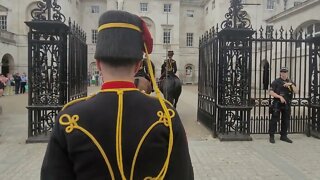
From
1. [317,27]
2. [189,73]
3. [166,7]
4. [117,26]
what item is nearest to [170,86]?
[117,26]

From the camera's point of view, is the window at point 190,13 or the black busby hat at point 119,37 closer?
the black busby hat at point 119,37

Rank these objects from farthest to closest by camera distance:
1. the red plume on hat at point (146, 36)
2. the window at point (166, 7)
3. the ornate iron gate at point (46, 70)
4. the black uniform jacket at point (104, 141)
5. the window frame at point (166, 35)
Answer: the window at point (166, 7)
the window frame at point (166, 35)
the ornate iron gate at point (46, 70)
the red plume on hat at point (146, 36)
the black uniform jacket at point (104, 141)

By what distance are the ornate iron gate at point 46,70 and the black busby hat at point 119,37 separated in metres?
6.80

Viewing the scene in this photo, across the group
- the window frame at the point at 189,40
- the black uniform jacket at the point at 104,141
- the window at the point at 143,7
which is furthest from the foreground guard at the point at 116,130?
the window frame at the point at 189,40

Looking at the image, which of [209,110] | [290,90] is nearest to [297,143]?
[290,90]

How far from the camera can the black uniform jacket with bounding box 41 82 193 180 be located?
1652 millimetres

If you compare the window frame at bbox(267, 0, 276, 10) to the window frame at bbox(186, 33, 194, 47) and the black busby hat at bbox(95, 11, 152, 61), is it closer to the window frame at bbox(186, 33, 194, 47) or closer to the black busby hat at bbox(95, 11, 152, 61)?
the window frame at bbox(186, 33, 194, 47)

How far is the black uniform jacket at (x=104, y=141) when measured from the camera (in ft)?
5.42

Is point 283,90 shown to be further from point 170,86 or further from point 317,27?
point 317,27

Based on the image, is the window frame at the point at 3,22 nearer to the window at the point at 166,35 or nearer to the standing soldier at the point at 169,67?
the window at the point at 166,35

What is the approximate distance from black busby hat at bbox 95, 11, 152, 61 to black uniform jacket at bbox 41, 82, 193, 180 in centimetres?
16

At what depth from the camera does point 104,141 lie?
5.47 feet

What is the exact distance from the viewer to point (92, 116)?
5.51 ft

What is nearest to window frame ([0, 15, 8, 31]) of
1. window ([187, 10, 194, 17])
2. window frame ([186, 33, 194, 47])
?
window frame ([186, 33, 194, 47])
